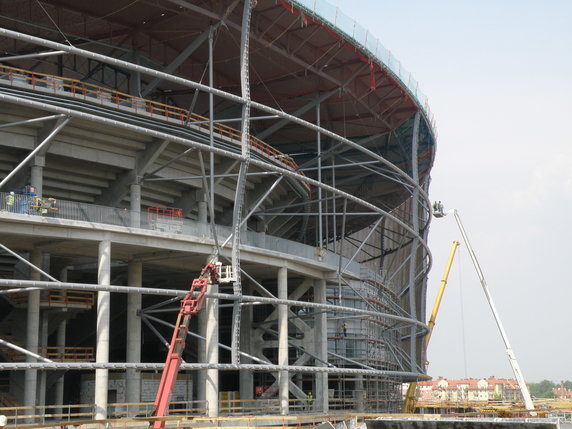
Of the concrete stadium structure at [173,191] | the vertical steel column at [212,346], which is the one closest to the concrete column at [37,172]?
the concrete stadium structure at [173,191]

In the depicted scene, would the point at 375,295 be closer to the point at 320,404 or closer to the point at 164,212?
the point at 320,404

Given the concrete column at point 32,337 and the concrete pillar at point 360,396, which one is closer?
the concrete column at point 32,337

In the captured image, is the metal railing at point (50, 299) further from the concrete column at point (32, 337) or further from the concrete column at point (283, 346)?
the concrete column at point (283, 346)

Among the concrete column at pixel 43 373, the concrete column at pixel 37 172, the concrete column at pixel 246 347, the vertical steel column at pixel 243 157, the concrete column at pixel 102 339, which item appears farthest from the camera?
the concrete column at pixel 246 347

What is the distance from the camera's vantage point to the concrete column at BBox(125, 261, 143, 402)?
121 feet

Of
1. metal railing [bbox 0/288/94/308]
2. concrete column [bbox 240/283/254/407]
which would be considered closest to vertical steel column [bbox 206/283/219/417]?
metal railing [bbox 0/288/94/308]

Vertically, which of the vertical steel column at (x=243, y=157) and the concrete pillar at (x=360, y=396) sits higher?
the vertical steel column at (x=243, y=157)

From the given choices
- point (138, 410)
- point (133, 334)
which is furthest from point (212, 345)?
point (138, 410)

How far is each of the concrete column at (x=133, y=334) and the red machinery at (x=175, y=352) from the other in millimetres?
5831

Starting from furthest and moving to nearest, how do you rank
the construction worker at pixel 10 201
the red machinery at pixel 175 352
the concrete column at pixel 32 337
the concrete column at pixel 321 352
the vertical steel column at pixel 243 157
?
the concrete column at pixel 321 352 → the vertical steel column at pixel 243 157 → the concrete column at pixel 32 337 → the construction worker at pixel 10 201 → the red machinery at pixel 175 352

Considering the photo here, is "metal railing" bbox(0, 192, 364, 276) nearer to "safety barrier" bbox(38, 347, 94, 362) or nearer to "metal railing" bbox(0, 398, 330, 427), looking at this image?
"safety barrier" bbox(38, 347, 94, 362)

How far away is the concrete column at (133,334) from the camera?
36.8 meters

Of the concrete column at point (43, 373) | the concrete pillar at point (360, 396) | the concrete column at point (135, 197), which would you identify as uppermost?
the concrete column at point (135, 197)

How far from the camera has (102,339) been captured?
1248 inches
